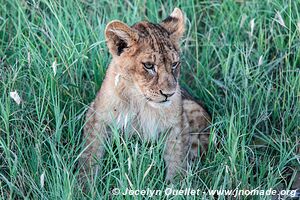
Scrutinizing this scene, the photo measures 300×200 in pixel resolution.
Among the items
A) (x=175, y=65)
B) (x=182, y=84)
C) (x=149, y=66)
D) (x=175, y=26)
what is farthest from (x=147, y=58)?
(x=182, y=84)

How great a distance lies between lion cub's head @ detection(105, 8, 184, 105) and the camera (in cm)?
501

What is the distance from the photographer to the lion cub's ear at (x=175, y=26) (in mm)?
5340

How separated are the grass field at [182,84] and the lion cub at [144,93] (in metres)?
0.12

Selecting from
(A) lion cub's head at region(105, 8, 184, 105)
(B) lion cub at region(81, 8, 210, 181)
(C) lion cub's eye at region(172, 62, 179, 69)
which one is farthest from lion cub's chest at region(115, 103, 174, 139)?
(C) lion cub's eye at region(172, 62, 179, 69)

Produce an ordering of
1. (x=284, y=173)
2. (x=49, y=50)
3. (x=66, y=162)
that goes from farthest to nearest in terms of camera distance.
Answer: (x=49, y=50) → (x=284, y=173) → (x=66, y=162)

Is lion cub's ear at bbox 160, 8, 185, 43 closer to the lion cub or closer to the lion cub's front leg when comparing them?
the lion cub

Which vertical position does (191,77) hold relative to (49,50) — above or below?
below

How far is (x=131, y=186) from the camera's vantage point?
450 cm

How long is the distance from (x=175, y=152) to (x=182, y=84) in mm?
1052

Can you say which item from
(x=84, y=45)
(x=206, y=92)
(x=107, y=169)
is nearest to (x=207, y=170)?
(x=107, y=169)

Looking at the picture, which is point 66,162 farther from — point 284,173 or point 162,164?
point 284,173

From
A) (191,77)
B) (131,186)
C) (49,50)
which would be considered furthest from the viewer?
(191,77)

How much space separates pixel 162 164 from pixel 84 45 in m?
1.29

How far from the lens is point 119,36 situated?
5066 mm
